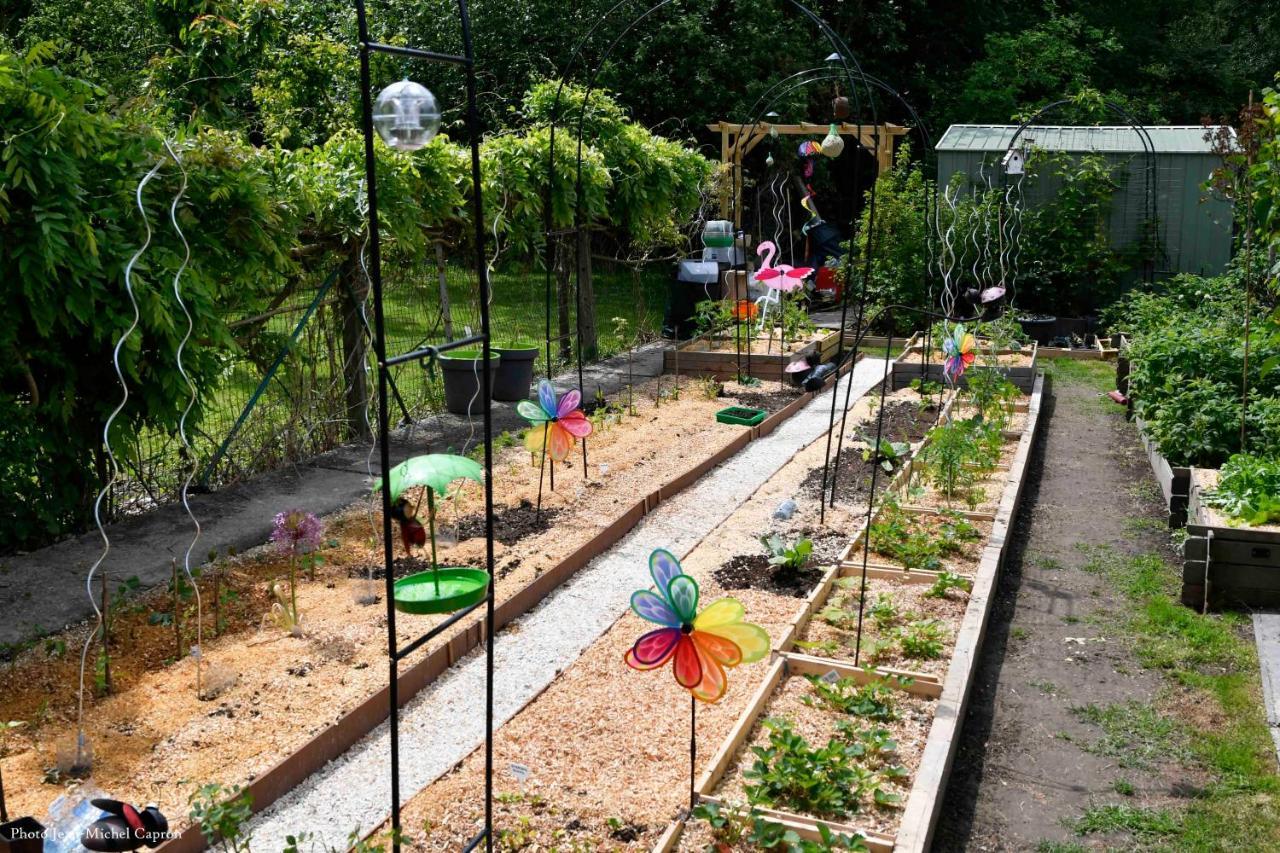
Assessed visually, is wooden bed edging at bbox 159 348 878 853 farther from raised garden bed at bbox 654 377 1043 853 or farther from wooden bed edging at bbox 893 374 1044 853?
wooden bed edging at bbox 893 374 1044 853

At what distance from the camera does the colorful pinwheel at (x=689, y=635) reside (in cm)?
360

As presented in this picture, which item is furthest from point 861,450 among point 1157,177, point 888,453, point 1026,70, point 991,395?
point 1026,70

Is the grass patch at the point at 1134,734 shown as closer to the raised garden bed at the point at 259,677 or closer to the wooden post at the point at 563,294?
the raised garden bed at the point at 259,677

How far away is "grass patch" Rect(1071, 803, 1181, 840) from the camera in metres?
3.82

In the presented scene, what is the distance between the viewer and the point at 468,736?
4.36 m

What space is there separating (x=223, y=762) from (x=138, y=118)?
10.7ft

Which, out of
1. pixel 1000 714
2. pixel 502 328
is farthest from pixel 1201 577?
pixel 502 328

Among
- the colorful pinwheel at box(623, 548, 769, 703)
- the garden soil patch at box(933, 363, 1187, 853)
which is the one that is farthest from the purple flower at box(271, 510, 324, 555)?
the garden soil patch at box(933, 363, 1187, 853)

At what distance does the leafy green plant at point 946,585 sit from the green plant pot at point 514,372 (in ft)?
15.2

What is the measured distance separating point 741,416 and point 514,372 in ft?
6.16

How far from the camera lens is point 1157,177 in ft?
45.6

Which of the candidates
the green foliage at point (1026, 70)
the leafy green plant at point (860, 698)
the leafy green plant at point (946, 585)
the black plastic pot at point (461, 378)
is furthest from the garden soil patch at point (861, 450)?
the green foliage at point (1026, 70)

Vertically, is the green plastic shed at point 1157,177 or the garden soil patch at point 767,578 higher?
the green plastic shed at point 1157,177

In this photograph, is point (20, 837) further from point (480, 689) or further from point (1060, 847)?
point (1060, 847)
